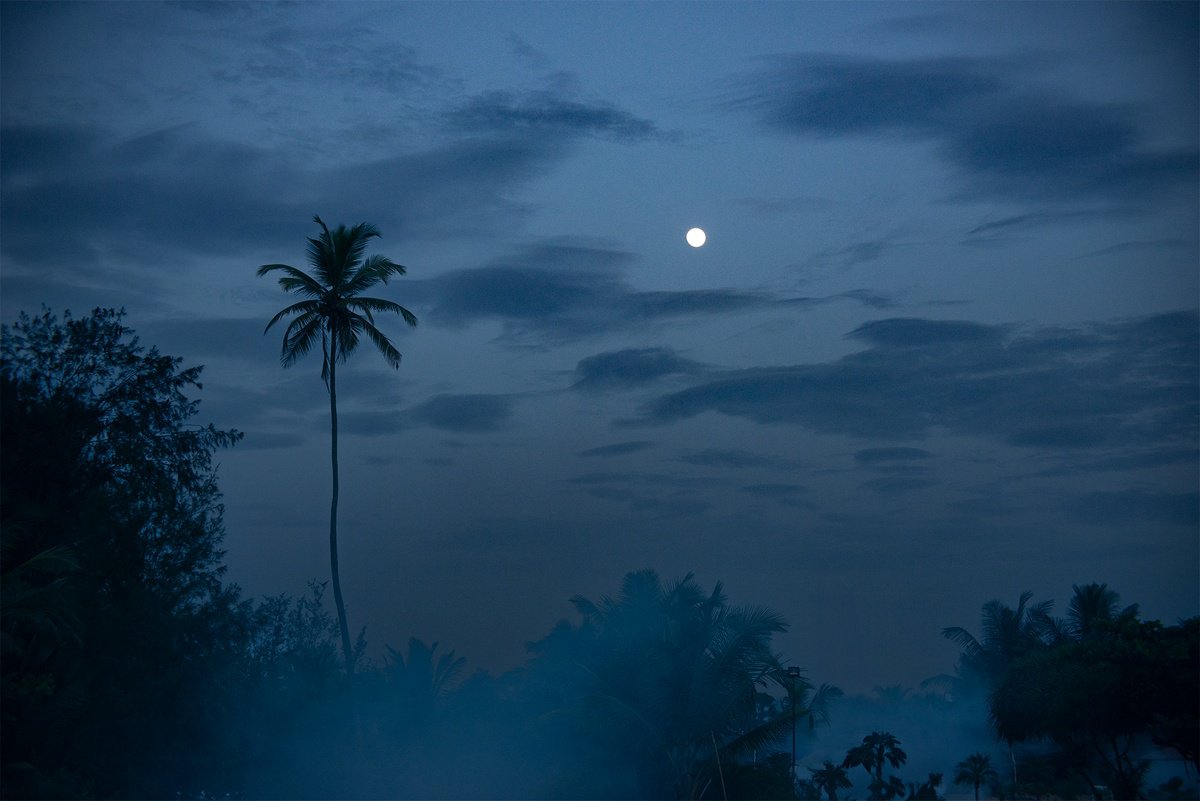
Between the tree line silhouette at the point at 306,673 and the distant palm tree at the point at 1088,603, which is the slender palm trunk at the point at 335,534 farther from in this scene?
the distant palm tree at the point at 1088,603

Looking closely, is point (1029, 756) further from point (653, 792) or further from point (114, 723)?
point (114, 723)

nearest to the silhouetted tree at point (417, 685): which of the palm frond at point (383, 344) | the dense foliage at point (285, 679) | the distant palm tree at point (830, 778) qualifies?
the dense foliage at point (285, 679)

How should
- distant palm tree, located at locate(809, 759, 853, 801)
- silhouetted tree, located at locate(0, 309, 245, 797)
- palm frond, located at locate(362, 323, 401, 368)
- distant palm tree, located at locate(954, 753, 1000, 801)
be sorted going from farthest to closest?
distant palm tree, located at locate(809, 759, 853, 801) < distant palm tree, located at locate(954, 753, 1000, 801) < palm frond, located at locate(362, 323, 401, 368) < silhouetted tree, located at locate(0, 309, 245, 797)

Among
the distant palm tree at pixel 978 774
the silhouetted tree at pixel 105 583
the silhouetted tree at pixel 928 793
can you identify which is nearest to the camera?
the silhouetted tree at pixel 105 583

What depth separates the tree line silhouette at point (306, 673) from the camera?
25359 mm

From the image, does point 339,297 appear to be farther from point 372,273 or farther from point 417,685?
point 417,685

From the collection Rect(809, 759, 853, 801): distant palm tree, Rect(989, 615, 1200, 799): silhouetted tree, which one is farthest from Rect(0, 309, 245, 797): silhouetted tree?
Rect(809, 759, 853, 801): distant palm tree

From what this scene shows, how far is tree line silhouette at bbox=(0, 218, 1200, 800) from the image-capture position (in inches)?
998

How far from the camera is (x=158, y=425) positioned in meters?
31.2

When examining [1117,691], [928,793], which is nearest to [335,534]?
[1117,691]

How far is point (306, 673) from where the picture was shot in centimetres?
4112

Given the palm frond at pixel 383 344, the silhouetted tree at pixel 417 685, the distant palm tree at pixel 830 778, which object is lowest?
the distant palm tree at pixel 830 778

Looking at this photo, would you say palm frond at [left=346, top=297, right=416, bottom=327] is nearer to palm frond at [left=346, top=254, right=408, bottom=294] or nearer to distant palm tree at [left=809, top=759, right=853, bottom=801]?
palm frond at [left=346, top=254, right=408, bottom=294]

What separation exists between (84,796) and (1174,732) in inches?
1061
